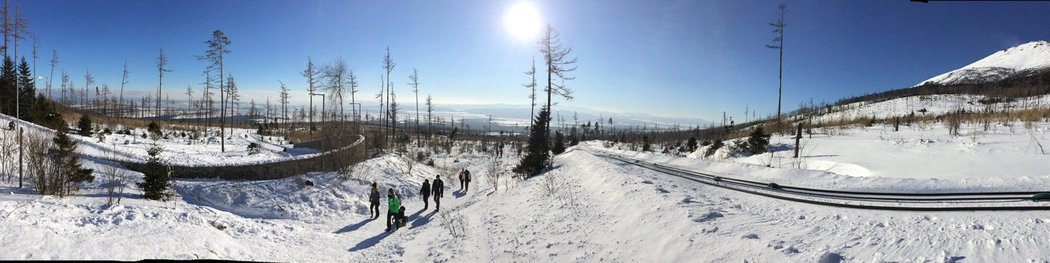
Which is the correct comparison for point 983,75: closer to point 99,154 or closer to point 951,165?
point 951,165

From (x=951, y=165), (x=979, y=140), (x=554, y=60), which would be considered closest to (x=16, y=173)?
(x=554, y=60)

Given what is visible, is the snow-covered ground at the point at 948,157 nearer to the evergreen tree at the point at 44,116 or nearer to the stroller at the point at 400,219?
the stroller at the point at 400,219

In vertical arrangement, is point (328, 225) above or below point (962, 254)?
below

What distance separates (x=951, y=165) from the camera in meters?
15.0

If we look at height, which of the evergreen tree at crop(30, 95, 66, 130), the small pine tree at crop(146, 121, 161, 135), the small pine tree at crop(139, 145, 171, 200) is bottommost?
the small pine tree at crop(139, 145, 171, 200)

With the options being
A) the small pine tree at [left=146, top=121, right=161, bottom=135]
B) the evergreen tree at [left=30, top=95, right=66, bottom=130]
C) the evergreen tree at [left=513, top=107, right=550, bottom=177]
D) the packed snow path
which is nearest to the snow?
the packed snow path

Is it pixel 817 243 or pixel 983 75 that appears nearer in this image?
pixel 817 243

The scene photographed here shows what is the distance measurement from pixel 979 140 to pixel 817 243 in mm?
18835

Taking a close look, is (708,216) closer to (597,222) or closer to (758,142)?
(597,222)

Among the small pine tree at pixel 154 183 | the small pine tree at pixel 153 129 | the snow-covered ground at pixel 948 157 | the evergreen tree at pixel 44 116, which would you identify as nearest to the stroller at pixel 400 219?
the small pine tree at pixel 154 183

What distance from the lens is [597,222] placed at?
34.1ft

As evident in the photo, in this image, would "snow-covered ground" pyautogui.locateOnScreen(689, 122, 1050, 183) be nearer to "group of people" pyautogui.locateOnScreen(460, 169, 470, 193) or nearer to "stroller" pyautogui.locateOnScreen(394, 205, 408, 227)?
"stroller" pyautogui.locateOnScreen(394, 205, 408, 227)

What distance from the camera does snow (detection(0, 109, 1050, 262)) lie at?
19.1 ft

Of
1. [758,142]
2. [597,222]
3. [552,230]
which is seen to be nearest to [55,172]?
[552,230]
